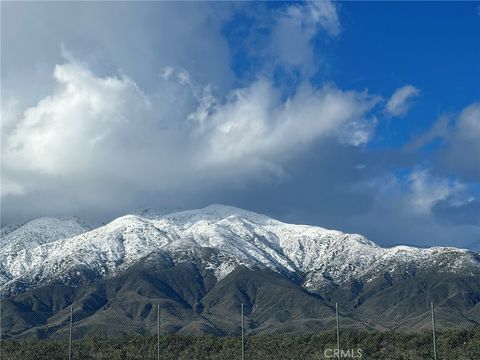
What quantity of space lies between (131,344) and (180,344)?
5809 millimetres

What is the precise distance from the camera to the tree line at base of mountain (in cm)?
7225

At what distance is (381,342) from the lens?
3009 inches

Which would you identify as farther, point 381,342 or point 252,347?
point 252,347

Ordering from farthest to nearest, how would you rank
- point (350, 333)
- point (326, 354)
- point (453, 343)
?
point (350, 333) → point (453, 343) → point (326, 354)

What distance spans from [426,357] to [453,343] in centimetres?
739

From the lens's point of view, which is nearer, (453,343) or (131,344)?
(453,343)

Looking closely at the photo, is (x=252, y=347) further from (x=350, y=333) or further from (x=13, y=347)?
(x=13, y=347)

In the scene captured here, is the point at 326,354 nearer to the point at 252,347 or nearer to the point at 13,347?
the point at 252,347

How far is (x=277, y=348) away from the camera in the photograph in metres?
80.2

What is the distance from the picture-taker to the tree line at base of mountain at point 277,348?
7225cm

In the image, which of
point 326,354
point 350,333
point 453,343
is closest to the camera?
point 326,354

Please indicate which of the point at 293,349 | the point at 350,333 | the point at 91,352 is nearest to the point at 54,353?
the point at 91,352

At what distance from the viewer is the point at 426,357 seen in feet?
229

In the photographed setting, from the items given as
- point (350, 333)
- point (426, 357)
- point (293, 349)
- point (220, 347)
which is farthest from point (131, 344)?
point (426, 357)
